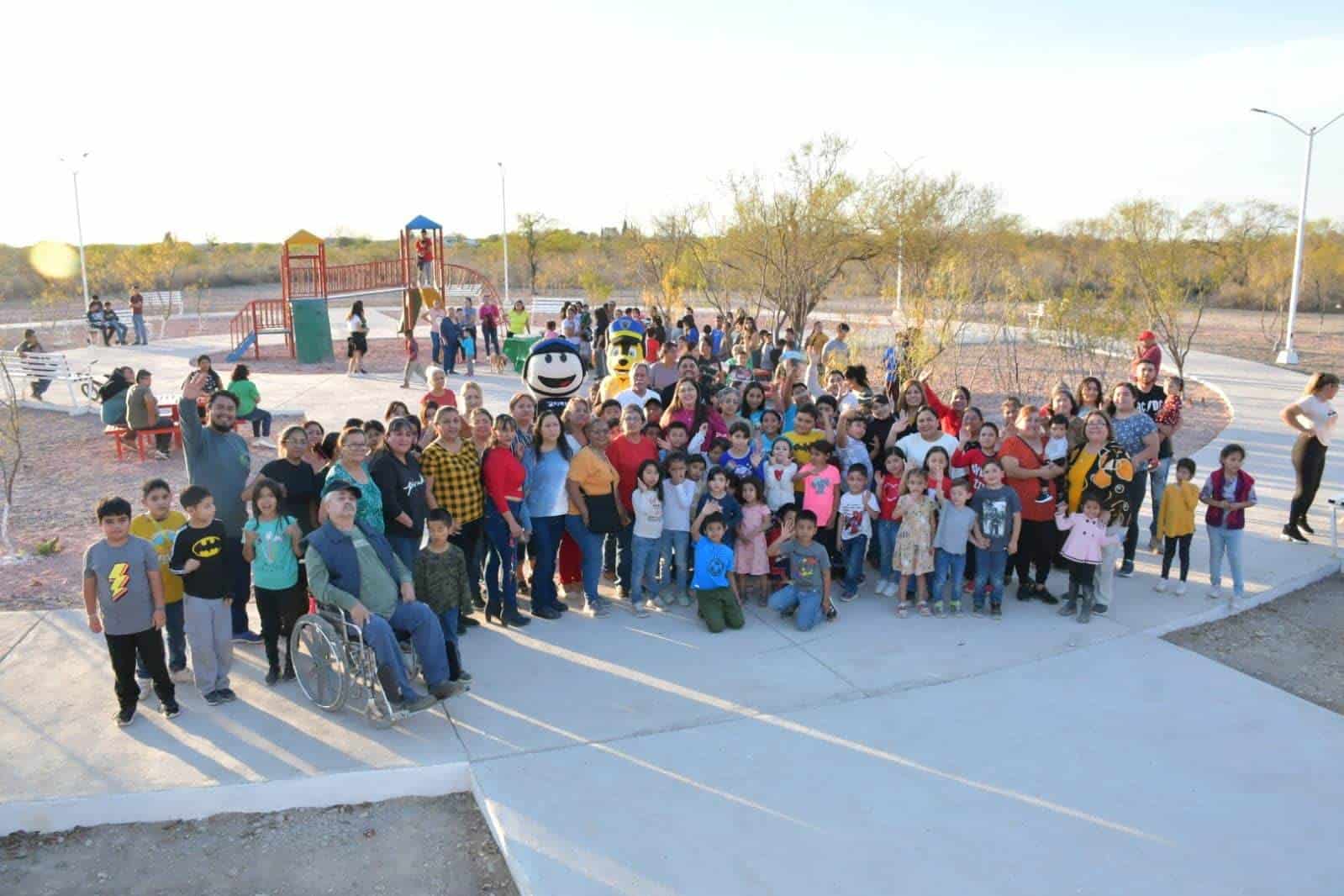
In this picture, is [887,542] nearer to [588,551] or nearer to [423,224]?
[588,551]

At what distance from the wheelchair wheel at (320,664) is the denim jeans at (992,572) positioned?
4330mm

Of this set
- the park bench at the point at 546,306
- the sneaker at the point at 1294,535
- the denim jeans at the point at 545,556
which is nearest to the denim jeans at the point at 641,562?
the denim jeans at the point at 545,556

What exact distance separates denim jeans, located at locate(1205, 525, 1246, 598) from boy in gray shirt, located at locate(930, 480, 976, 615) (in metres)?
1.87

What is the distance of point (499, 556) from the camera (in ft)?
21.9

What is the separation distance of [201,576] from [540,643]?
2102 millimetres

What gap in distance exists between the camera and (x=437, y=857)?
4391mm

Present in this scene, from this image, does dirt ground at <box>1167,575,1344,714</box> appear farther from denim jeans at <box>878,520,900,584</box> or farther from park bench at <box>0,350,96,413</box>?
park bench at <box>0,350,96,413</box>

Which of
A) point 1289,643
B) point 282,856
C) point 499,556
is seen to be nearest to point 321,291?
point 499,556

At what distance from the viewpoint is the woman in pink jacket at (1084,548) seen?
6688mm

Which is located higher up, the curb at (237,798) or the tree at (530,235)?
the tree at (530,235)

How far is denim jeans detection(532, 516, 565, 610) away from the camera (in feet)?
22.1

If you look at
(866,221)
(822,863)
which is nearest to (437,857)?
(822,863)

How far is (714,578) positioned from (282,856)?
3.19 m

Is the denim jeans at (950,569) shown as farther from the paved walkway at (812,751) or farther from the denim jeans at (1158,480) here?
the denim jeans at (1158,480)
